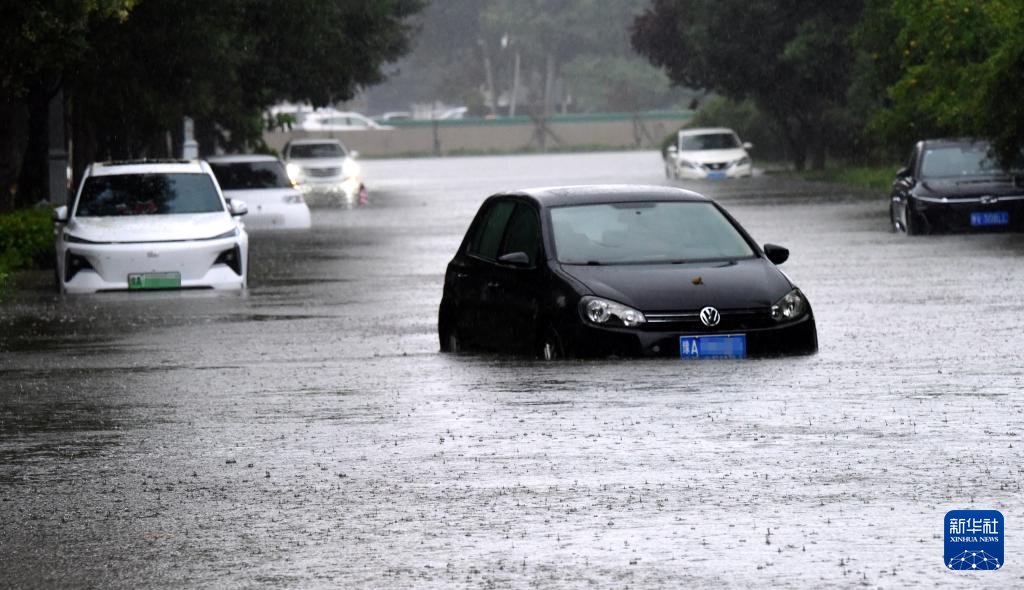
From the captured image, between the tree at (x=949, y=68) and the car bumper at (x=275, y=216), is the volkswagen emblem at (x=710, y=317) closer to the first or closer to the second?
the tree at (x=949, y=68)

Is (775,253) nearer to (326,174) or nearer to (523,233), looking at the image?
(523,233)

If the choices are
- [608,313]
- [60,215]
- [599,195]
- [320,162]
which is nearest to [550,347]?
[608,313]

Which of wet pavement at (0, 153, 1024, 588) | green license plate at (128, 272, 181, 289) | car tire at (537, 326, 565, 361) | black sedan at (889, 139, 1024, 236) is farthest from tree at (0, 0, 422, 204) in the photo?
car tire at (537, 326, 565, 361)

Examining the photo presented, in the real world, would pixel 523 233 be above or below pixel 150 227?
above

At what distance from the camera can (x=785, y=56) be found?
5747cm

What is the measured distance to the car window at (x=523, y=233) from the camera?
15258 millimetres

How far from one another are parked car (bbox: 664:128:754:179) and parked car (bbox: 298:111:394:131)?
51157 mm

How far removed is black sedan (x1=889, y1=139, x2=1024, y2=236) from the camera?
31.7m

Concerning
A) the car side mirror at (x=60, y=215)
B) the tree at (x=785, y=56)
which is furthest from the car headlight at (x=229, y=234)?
the tree at (x=785, y=56)

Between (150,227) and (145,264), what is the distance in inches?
21.0

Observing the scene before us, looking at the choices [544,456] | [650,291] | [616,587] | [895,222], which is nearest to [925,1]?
[895,222]

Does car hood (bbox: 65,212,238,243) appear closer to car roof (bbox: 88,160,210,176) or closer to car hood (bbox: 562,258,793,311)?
car roof (bbox: 88,160,210,176)

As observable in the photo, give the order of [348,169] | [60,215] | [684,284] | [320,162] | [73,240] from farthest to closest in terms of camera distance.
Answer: [320,162], [348,169], [60,215], [73,240], [684,284]

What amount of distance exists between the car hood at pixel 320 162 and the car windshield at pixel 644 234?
41.2 meters
